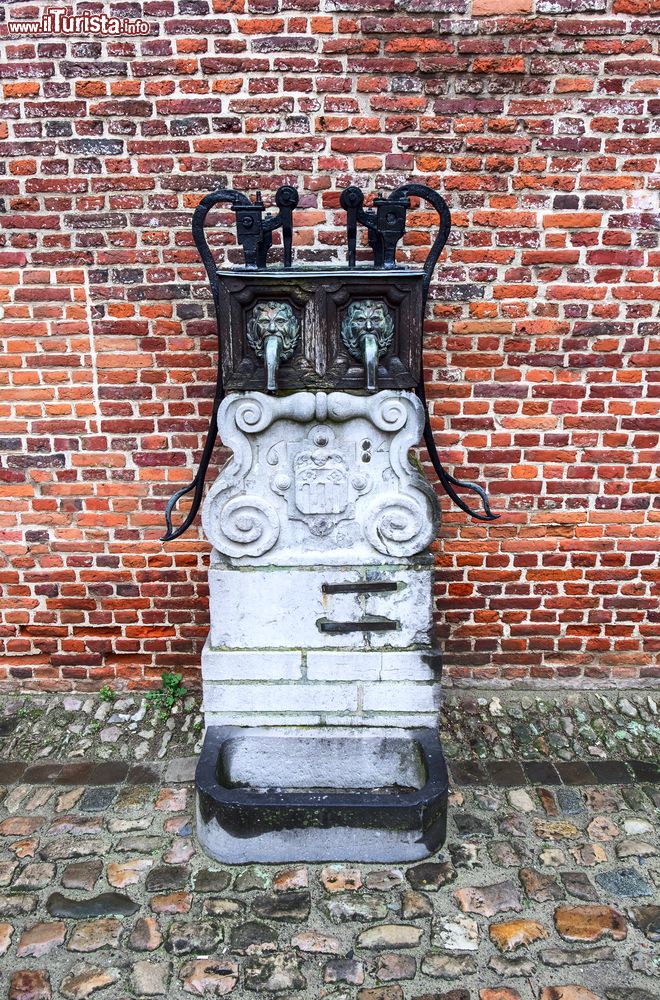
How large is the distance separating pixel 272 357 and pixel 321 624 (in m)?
1.05

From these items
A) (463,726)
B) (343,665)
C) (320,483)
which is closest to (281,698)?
(343,665)

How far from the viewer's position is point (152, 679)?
3.95m

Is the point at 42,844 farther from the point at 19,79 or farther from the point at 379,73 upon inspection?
the point at 379,73

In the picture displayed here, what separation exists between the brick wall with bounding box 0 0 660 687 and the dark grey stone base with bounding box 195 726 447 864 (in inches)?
38.8

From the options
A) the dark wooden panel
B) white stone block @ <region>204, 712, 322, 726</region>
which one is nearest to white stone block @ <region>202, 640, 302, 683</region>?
white stone block @ <region>204, 712, 322, 726</region>

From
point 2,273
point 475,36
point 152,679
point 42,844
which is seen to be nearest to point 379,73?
point 475,36

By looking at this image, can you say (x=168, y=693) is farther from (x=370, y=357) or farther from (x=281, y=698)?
(x=370, y=357)

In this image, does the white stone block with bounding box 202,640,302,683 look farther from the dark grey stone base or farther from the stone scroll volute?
the stone scroll volute

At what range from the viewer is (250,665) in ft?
9.83

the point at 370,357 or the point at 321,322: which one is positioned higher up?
the point at 321,322

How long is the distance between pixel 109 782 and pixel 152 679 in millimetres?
715

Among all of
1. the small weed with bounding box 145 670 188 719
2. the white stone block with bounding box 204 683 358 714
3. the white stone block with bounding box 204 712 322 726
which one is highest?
the white stone block with bounding box 204 683 358 714

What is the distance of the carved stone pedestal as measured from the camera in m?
2.75

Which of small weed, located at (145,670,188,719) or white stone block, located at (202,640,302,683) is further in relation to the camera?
small weed, located at (145,670,188,719)
